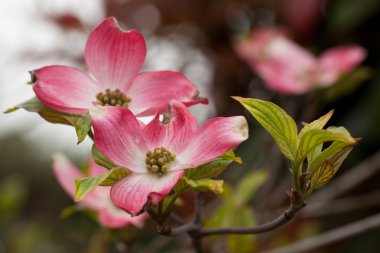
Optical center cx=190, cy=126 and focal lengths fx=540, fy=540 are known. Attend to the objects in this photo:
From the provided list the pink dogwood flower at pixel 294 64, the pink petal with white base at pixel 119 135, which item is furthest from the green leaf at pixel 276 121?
the pink dogwood flower at pixel 294 64

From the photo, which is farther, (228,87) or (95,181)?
(228,87)

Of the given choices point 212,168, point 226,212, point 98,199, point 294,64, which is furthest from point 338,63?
point 212,168

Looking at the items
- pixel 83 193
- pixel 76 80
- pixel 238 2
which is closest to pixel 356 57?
pixel 238 2

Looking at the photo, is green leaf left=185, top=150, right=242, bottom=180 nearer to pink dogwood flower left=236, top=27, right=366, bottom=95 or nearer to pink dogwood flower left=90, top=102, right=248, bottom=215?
pink dogwood flower left=90, top=102, right=248, bottom=215

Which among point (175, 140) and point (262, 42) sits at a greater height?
point (175, 140)

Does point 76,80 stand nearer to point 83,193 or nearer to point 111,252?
point 83,193

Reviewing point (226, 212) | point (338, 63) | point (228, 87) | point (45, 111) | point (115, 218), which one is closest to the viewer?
point (45, 111)

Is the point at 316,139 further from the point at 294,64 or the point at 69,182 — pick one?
the point at 294,64

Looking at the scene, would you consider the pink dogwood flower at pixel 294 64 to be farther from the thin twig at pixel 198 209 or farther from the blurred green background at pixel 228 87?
the thin twig at pixel 198 209
